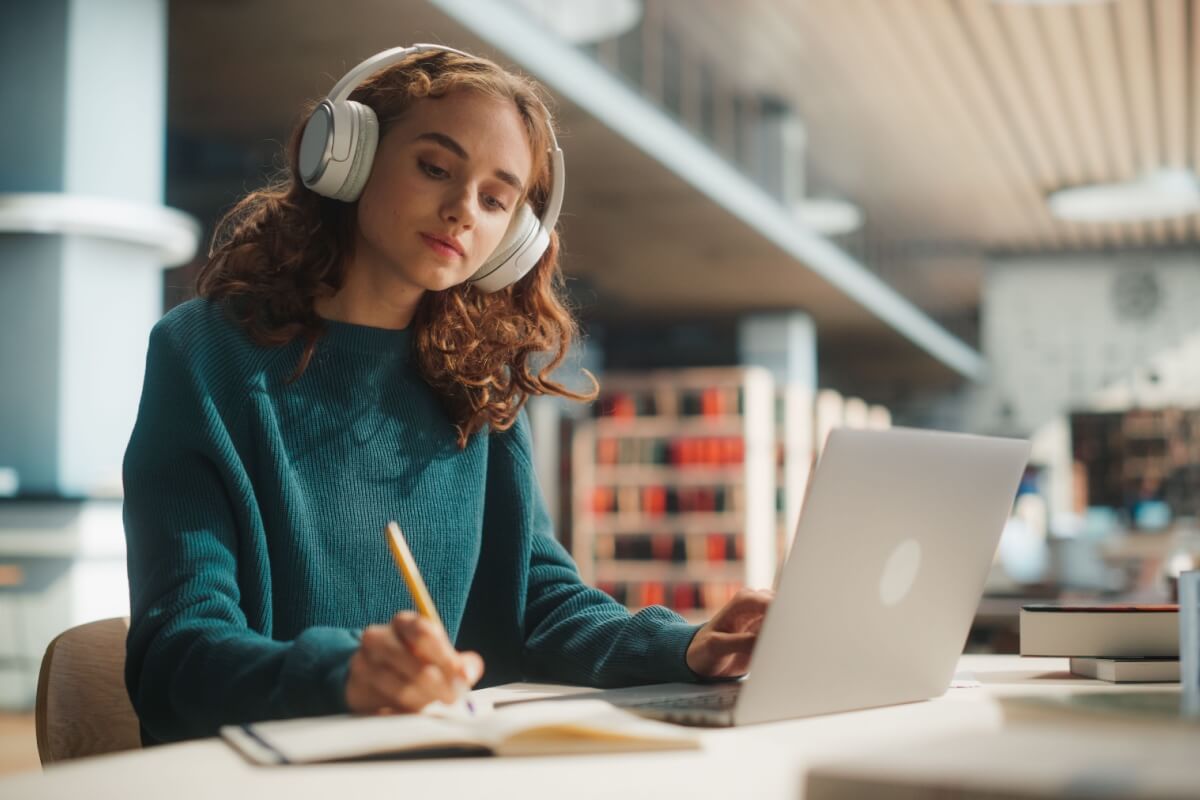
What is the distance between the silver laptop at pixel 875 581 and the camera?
3.17ft

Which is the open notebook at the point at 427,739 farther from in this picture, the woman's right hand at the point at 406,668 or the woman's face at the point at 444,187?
the woman's face at the point at 444,187

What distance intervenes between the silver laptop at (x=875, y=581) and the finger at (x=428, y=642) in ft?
0.68

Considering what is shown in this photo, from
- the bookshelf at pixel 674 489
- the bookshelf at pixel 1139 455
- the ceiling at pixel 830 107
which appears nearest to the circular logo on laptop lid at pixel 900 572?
the ceiling at pixel 830 107

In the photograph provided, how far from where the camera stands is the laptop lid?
97cm

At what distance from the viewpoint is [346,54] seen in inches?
221

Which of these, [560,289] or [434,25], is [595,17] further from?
[560,289]

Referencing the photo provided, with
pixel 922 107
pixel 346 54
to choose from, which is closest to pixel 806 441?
pixel 922 107

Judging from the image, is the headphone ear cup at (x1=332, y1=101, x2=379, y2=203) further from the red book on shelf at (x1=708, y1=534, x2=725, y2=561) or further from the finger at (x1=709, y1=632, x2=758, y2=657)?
the red book on shelf at (x1=708, y1=534, x2=725, y2=561)

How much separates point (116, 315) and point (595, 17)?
3544mm

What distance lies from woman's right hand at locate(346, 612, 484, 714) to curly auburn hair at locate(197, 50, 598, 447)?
18.9 inches

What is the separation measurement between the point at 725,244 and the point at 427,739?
29.3ft

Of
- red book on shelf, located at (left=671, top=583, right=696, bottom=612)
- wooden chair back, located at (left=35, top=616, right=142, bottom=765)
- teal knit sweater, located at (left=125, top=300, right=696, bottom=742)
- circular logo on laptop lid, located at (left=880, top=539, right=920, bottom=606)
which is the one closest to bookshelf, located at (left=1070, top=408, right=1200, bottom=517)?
red book on shelf, located at (left=671, top=583, right=696, bottom=612)

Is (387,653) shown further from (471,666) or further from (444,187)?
(444,187)

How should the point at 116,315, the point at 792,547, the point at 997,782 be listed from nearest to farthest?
the point at 997,782 → the point at 792,547 → the point at 116,315
